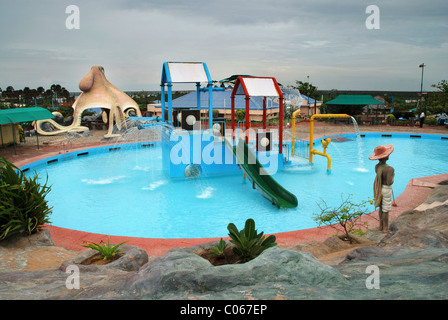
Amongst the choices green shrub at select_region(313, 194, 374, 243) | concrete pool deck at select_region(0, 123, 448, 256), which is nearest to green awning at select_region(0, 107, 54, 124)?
A: concrete pool deck at select_region(0, 123, 448, 256)

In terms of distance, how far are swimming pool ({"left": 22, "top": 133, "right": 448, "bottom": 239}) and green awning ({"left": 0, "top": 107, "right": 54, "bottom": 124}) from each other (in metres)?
2.70

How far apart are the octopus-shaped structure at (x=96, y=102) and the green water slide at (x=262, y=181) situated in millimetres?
10611

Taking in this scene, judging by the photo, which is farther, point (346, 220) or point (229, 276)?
point (346, 220)

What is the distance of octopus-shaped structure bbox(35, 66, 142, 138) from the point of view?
20.3 meters

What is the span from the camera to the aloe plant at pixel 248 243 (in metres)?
4.38

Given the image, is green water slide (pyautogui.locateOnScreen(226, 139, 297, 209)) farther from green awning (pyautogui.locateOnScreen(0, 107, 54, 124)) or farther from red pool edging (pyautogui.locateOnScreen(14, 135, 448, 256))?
green awning (pyautogui.locateOnScreen(0, 107, 54, 124))

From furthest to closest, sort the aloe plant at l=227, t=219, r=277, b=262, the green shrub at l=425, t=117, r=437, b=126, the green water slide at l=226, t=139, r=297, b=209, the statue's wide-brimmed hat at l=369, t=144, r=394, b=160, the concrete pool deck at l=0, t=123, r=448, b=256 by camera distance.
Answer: the green shrub at l=425, t=117, r=437, b=126, the green water slide at l=226, t=139, r=297, b=209, the concrete pool deck at l=0, t=123, r=448, b=256, the statue's wide-brimmed hat at l=369, t=144, r=394, b=160, the aloe plant at l=227, t=219, r=277, b=262

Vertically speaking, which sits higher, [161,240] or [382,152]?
[382,152]

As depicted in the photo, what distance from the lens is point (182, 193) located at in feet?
34.4

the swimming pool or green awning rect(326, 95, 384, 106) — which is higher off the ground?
green awning rect(326, 95, 384, 106)

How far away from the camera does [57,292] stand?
3.05 meters

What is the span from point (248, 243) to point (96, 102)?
716 inches

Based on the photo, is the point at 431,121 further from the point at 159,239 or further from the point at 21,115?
the point at 21,115

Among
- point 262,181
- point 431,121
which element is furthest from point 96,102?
point 431,121
